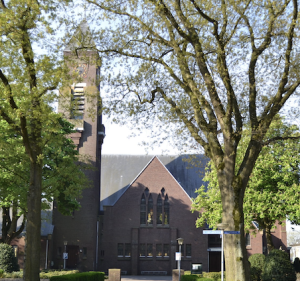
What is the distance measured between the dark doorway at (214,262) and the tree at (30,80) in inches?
1232

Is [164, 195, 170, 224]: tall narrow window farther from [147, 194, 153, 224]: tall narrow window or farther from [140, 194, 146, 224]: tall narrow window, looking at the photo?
[140, 194, 146, 224]: tall narrow window

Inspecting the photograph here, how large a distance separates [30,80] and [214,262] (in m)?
33.6

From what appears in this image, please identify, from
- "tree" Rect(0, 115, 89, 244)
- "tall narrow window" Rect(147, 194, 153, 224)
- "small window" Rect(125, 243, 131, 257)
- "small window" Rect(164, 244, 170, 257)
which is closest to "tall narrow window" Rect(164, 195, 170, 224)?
"tall narrow window" Rect(147, 194, 153, 224)

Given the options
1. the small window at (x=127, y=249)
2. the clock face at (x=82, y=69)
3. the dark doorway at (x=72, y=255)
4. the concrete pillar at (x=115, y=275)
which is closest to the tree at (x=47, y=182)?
the clock face at (x=82, y=69)

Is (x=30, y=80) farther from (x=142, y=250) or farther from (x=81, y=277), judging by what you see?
(x=142, y=250)

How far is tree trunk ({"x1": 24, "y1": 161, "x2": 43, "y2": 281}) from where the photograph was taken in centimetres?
1469

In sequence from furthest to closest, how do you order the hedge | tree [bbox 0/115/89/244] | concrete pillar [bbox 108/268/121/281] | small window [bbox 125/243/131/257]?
small window [bbox 125/243/131/257], concrete pillar [bbox 108/268/121/281], tree [bbox 0/115/89/244], the hedge

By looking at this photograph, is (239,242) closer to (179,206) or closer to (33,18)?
(33,18)

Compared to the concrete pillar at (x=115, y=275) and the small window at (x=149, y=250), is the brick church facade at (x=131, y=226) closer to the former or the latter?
the small window at (x=149, y=250)

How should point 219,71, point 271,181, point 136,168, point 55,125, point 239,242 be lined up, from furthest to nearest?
point 136,168 < point 271,181 < point 55,125 < point 219,71 < point 239,242

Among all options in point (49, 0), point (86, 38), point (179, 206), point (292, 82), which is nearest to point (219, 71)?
point (292, 82)

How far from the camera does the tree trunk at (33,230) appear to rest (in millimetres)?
14688

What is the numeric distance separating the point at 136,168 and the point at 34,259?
111 feet

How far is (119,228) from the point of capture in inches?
1711
